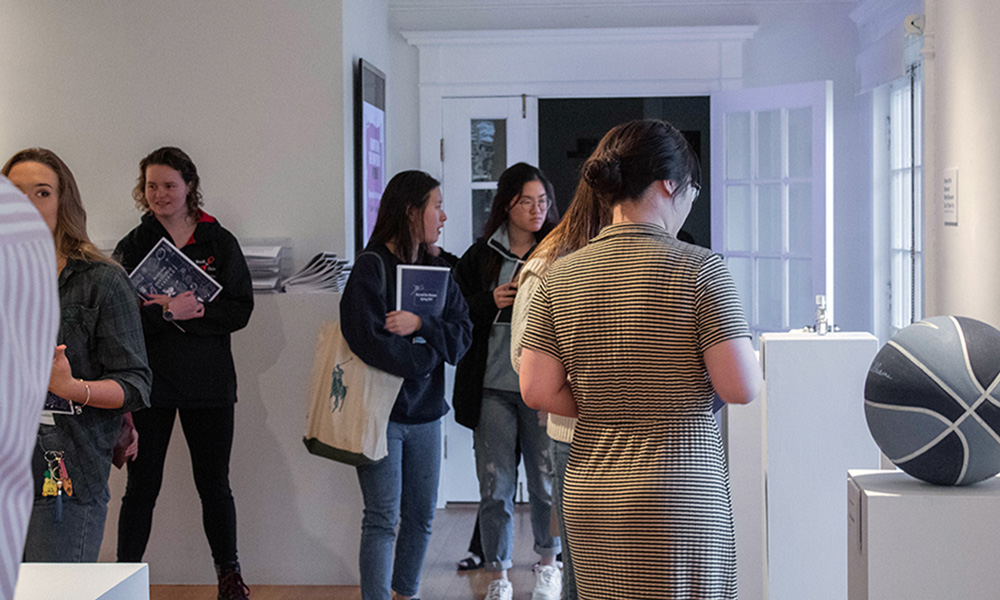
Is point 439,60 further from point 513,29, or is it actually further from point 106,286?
point 106,286

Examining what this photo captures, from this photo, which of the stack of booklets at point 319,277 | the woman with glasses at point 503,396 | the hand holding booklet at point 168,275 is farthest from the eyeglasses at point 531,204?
the hand holding booklet at point 168,275

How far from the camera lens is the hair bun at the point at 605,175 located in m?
1.77

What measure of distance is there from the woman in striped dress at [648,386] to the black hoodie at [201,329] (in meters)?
1.85

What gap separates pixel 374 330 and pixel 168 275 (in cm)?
85

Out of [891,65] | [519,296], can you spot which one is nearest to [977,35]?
[519,296]

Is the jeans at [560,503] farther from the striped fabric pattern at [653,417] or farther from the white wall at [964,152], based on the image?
the white wall at [964,152]

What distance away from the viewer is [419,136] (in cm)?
510

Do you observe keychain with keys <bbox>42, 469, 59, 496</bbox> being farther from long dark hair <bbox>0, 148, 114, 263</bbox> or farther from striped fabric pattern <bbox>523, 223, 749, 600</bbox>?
A: striped fabric pattern <bbox>523, 223, 749, 600</bbox>

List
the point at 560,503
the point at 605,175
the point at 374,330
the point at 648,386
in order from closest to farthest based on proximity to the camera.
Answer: the point at 648,386
the point at 605,175
the point at 560,503
the point at 374,330

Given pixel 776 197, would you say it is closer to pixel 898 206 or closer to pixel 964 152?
pixel 898 206

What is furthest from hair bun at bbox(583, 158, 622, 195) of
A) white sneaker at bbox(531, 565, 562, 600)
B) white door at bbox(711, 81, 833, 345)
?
white door at bbox(711, 81, 833, 345)

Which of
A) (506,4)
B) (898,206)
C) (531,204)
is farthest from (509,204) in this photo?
(898,206)

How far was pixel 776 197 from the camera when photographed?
189 inches

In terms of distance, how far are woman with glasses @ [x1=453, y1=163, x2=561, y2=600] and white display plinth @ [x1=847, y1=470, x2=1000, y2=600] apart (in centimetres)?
158
